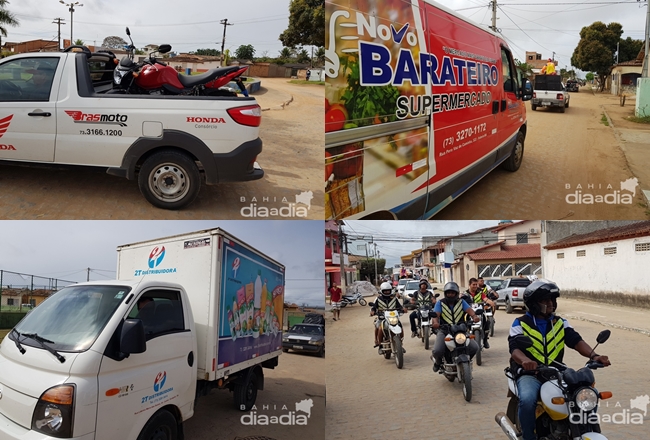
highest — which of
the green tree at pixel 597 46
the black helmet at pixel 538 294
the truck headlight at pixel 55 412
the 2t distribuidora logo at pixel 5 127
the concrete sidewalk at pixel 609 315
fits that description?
the green tree at pixel 597 46

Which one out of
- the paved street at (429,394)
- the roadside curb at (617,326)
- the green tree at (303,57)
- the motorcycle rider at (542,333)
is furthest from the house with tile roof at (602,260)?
the green tree at (303,57)

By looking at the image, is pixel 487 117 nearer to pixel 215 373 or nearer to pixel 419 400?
pixel 419 400

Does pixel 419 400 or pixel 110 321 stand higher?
pixel 110 321

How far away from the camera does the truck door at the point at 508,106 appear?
28.0 feet

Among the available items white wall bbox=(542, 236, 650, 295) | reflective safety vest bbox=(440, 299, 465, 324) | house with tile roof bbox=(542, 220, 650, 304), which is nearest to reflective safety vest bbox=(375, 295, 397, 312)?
reflective safety vest bbox=(440, 299, 465, 324)

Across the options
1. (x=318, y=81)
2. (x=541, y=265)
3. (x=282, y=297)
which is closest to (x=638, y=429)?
(x=282, y=297)

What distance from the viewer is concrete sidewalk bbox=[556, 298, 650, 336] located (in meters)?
11.0

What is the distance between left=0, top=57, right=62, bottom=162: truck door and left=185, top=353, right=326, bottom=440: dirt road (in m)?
3.91

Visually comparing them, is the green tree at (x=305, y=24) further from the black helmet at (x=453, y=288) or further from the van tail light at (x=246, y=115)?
the black helmet at (x=453, y=288)

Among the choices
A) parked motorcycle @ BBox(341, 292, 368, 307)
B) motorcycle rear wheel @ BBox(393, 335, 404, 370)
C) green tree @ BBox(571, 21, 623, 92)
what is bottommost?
parked motorcycle @ BBox(341, 292, 368, 307)

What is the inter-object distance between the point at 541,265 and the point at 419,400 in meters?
17.8

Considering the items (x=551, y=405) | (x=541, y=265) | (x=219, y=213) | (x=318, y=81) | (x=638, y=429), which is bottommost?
(x=541, y=265)

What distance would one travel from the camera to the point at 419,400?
6.10m

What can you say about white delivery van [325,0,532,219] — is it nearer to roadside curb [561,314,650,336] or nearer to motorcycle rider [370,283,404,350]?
motorcycle rider [370,283,404,350]
